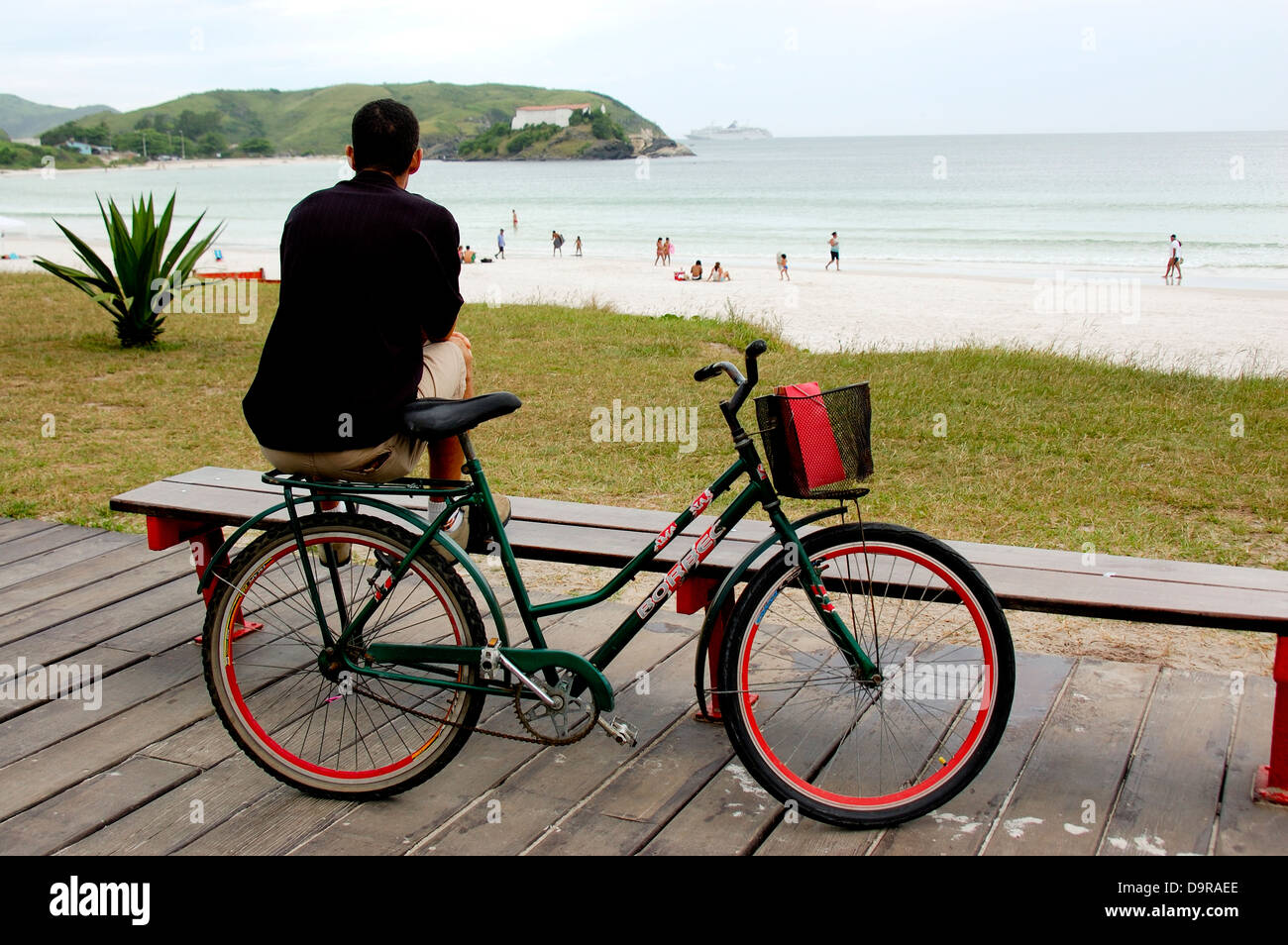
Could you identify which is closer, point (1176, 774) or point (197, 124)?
point (1176, 774)

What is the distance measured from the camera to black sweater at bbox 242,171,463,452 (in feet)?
9.21

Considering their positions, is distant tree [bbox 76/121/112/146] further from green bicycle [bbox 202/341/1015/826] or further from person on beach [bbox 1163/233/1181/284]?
green bicycle [bbox 202/341/1015/826]

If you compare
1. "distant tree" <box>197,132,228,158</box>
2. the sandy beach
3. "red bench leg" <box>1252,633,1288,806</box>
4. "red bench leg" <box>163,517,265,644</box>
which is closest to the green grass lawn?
"red bench leg" <box>163,517,265,644</box>

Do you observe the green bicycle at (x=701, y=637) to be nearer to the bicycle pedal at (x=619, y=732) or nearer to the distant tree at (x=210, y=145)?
the bicycle pedal at (x=619, y=732)

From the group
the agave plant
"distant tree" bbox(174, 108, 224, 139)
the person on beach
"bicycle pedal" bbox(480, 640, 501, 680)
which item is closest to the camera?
"bicycle pedal" bbox(480, 640, 501, 680)

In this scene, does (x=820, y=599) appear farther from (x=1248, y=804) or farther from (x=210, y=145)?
(x=210, y=145)

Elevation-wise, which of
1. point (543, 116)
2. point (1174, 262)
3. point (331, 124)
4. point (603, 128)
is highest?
point (331, 124)

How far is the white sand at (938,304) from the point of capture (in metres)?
16.0

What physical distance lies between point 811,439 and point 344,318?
1228 millimetres

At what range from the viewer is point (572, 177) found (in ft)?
378

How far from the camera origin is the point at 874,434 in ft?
24.3

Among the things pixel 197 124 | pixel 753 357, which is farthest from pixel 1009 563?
pixel 197 124
